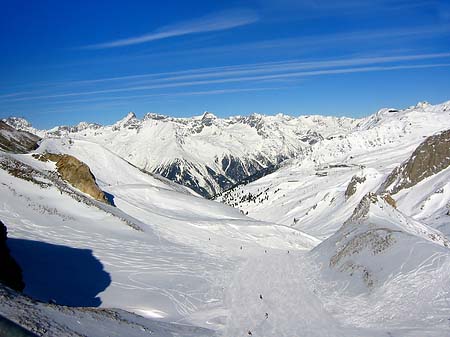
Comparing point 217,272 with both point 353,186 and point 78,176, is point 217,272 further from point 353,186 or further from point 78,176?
point 353,186

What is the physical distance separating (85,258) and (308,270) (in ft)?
55.0

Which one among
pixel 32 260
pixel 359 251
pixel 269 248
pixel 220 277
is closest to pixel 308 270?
pixel 359 251

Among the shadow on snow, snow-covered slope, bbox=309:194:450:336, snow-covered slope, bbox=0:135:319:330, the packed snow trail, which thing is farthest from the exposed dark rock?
the shadow on snow

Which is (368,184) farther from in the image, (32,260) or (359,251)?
(32,260)

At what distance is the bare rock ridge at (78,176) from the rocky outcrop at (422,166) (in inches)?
4521

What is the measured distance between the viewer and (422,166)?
142750 mm

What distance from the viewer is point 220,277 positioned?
1225 inches

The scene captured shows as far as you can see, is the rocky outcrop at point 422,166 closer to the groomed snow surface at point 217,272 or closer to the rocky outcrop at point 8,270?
the groomed snow surface at point 217,272

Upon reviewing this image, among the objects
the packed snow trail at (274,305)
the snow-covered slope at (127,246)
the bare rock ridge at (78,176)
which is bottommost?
the packed snow trail at (274,305)

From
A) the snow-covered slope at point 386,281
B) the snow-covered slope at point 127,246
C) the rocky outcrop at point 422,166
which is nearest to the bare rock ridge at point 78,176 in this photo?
the snow-covered slope at point 127,246

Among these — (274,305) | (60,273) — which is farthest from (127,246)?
(274,305)

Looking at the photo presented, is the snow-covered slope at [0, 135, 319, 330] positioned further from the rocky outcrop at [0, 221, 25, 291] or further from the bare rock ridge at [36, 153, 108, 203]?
the rocky outcrop at [0, 221, 25, 291]

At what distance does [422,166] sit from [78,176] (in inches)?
4860

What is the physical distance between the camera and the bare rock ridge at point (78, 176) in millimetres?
46656
